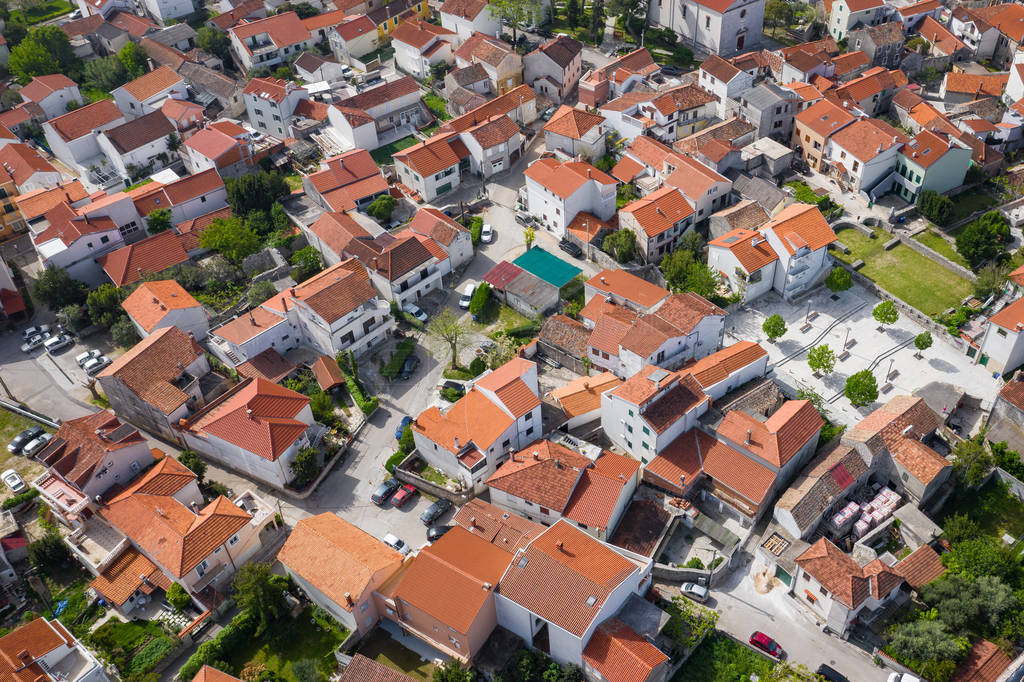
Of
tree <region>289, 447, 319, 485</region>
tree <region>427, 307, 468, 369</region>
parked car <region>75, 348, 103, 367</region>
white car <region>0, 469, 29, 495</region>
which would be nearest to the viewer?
tree <region>289, 447, 319, 485</region>

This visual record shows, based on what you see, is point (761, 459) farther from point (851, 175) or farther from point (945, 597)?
point (851, 175)

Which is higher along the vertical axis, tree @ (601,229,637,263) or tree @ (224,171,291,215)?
tree @ (224,171,291,215)

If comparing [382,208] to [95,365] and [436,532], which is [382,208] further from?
[436,532]

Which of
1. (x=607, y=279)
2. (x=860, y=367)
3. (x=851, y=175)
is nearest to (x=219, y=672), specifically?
(x=607, y=279)

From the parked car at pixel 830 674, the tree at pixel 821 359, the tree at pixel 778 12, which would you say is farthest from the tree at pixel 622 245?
the tree at pixel 778 12

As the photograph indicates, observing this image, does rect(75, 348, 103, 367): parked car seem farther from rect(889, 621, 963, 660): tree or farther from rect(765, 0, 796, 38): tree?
rect(765, 0, 796, 38): tree

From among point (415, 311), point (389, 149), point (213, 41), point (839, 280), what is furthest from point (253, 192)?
point (839, 280)

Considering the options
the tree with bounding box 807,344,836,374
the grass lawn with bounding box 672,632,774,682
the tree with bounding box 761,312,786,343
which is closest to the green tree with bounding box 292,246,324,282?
the tree with bounding box 761,312,786,343
